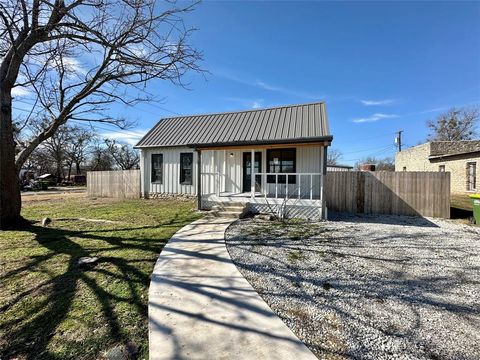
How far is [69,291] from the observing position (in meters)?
3.38

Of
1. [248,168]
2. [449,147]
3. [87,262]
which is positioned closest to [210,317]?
[87,262]

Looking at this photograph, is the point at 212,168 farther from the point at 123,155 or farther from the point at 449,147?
the point at 123,155

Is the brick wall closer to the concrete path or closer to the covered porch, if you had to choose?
the covered porch

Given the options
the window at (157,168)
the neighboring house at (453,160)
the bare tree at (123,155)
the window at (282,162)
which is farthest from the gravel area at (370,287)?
the bare tree at (123,155)

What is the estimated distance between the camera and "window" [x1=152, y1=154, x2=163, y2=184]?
1397 cm

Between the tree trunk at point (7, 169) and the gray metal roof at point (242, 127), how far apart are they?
547cm

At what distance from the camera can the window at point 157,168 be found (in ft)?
45.8

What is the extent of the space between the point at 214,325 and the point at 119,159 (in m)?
42.2

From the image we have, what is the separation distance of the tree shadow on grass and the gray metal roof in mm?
5446

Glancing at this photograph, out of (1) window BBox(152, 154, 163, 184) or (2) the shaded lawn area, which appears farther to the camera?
(1) window BBox(152, 154, 163, 184)

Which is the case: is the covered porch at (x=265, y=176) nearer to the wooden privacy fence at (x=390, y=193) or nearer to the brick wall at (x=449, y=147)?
the wooden privacy fence at (x=390, y=193)

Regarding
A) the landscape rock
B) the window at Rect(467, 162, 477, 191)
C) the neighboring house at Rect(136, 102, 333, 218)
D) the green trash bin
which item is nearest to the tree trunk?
the landscape rock

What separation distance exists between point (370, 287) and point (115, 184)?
16081 millimetres

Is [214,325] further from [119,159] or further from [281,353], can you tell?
[119,159]
